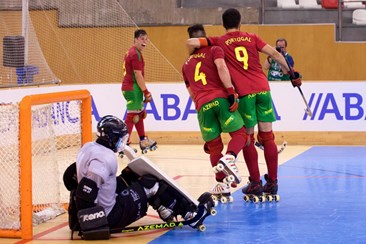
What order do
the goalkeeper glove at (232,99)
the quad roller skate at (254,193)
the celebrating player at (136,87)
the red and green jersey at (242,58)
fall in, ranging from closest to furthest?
the goalkeeper glove at (232,99) < the red and green jersey at (242,58) < the quad roller skate at (254,193) < the celebrating player at (136,87)

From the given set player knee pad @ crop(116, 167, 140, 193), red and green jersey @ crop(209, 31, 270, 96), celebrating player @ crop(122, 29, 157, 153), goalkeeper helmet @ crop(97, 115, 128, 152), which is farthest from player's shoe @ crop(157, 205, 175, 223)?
celebrating player @ crop(122, 29, 157, 153)

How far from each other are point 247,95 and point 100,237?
2729 millimetres

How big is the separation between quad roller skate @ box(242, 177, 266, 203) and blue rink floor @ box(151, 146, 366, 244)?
3.5 inches

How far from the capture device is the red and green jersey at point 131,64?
1462 centimetres

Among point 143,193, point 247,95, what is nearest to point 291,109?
point 247,95

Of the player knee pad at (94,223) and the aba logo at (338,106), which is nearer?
the player knee pad at (94,223)

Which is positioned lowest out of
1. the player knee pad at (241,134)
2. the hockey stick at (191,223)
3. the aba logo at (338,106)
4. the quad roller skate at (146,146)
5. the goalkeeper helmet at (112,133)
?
the quad roller skate at (146,146)

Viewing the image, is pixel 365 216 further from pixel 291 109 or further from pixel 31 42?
pixel 31 42

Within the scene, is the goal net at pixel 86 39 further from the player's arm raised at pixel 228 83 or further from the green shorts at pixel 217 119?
the player's arm raised at pixel 228 83

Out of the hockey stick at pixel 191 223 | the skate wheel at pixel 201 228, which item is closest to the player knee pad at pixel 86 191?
the hockey stick at pixel 191 223

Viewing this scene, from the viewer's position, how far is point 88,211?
787 cm

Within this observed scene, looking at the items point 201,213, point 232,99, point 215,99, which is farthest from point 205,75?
point 201,213

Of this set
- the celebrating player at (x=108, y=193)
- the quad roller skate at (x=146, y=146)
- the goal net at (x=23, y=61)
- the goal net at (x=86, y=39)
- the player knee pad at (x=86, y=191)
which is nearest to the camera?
the player knee pad at (x=86, y=191)

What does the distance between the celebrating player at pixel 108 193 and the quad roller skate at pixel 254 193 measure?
1.84m
